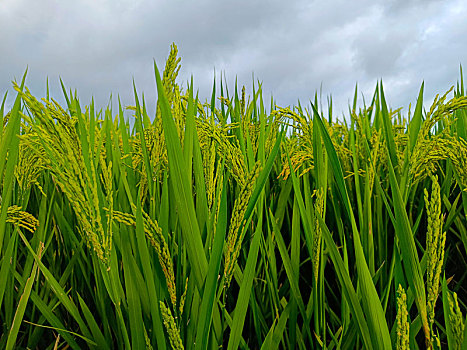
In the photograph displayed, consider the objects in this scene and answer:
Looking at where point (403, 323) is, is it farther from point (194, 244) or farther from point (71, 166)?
point (71, 166)

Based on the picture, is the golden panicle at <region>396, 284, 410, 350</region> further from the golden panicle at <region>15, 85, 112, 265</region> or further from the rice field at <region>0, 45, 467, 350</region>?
the golden panicle at <region>15, 85, 112, 265</region>

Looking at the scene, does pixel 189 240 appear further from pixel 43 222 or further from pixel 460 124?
pixel 460 124

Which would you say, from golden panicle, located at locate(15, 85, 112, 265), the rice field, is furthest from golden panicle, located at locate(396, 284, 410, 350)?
golden panicle, located at locate(15, 85, 112, 265)

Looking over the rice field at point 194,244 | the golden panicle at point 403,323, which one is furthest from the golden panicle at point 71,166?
the golden panicle at point 403,323

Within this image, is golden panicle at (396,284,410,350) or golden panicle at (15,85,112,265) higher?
golden panicle at (15,85,112,265)

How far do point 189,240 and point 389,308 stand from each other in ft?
2.88

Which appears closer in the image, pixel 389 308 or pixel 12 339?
pixel 12 339

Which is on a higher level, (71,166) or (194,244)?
(71,166)

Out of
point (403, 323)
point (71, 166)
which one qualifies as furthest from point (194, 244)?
point (403, 323)

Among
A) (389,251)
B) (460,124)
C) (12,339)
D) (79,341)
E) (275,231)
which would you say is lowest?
(79,341)

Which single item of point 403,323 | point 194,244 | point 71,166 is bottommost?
point 403,323

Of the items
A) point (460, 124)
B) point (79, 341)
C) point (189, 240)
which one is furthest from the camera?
point (460, 124)

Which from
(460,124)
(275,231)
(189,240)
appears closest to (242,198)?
(189,240)

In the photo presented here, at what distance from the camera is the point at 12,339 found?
93cm
